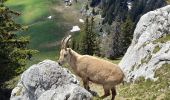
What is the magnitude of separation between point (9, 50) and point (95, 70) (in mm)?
26760

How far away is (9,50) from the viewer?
5031 cm

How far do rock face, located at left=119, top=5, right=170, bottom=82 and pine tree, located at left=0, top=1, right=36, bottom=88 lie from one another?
52.0 feet

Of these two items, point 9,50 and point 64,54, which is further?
point 9,50

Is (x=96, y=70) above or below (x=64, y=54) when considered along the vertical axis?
below

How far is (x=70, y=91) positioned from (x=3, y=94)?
1035 inches

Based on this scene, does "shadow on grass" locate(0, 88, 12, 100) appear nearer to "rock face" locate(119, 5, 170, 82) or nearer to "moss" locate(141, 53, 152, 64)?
"rock face" locate(119, 5, 170, 82)

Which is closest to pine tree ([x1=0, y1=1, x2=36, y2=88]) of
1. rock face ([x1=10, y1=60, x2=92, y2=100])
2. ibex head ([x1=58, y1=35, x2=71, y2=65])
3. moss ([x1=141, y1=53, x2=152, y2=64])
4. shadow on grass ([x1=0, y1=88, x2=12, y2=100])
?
shadow on grass ([x1=0, y1=88, x2=12, y2=100])

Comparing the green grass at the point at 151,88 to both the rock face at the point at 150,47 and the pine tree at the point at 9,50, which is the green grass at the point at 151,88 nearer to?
the rock face at the point at 150,47

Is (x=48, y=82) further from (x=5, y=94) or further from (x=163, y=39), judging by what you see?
(x=5, y=94)

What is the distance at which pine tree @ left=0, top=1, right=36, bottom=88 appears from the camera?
1940 inches

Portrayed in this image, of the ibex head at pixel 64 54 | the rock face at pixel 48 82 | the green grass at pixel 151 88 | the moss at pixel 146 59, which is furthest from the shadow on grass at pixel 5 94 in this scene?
the ibex head at pixel 64 54

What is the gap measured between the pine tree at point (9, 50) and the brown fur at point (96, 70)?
23.9 m

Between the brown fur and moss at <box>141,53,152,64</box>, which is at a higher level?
the brown fur

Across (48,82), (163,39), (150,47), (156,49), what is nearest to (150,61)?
(156,49)
